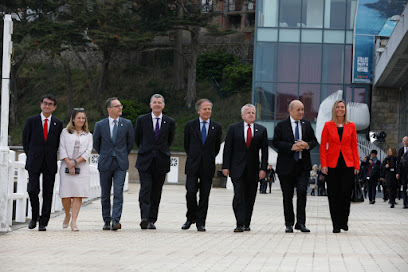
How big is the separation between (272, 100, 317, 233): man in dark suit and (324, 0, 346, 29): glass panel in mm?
33670

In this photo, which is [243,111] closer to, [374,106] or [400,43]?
[400,43]

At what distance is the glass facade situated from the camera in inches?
1767

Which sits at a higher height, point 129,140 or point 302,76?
point 302,76

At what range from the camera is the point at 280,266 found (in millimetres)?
7305

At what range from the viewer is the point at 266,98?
45531 mm

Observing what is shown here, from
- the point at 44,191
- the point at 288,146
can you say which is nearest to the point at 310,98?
the point at 288,146

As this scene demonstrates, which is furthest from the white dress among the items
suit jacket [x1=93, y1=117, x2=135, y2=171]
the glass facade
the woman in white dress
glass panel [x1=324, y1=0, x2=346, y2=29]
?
glass panel [x1=324, y1=0, x2=346, y2=29]

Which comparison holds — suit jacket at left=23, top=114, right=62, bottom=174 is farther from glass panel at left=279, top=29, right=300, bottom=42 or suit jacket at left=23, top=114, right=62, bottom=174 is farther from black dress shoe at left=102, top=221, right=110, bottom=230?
glass panel at left=279, top=29, right=300, bottom=42

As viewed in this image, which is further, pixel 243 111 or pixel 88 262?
pixel 243 111

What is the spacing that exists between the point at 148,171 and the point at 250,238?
2180 mm

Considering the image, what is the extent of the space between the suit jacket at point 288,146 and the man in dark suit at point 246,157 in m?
0.24

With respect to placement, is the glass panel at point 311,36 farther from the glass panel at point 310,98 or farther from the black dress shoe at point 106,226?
the black dress shoe at point 106,226

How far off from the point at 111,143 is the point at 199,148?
1.26 meters

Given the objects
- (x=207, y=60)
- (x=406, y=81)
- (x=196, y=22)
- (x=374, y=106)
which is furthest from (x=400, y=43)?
(x=207, y=60)
